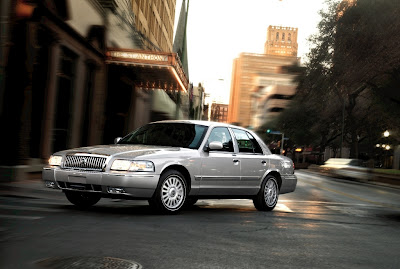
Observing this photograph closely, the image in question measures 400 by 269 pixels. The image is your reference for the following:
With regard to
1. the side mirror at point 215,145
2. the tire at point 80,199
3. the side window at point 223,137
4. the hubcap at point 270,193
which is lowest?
the tire at point 80,199

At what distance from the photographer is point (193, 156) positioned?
8.82 meters

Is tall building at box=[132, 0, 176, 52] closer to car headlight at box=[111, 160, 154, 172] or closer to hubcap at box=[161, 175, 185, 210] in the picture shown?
hubcap at box=[161, 175, 185, 210]

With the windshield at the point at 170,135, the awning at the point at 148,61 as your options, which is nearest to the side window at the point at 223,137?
the windshield at the point at 170,135

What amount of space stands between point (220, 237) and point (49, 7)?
34.2 ft

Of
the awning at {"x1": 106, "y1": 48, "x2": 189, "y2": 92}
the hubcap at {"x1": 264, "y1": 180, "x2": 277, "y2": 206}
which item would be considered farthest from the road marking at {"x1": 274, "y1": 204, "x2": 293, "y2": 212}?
the awning at {"x1": 106, "y1": 48, "x2": 189, "y2": 92}

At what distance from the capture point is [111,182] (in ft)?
25.6

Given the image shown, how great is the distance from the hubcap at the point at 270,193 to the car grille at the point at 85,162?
147 inches

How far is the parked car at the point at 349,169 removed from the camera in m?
31.3

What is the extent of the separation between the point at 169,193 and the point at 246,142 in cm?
249

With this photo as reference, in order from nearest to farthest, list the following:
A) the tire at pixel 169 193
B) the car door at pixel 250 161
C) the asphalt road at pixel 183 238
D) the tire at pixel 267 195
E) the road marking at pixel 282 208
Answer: the asphalt road at pixel 183 238 < the tire at pixel 169 193 < the car door at pixel 250 161 < the tire at pixel 267 195 < the road marking at pixel 282 208

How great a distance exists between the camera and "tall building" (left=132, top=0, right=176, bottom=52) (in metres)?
29.6

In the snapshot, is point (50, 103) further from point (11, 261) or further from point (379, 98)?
point (379, 98)

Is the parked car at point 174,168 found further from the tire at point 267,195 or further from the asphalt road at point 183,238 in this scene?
the asphalt road at point 183,238

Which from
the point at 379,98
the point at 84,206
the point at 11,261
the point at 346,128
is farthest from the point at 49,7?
the point at 346,128
